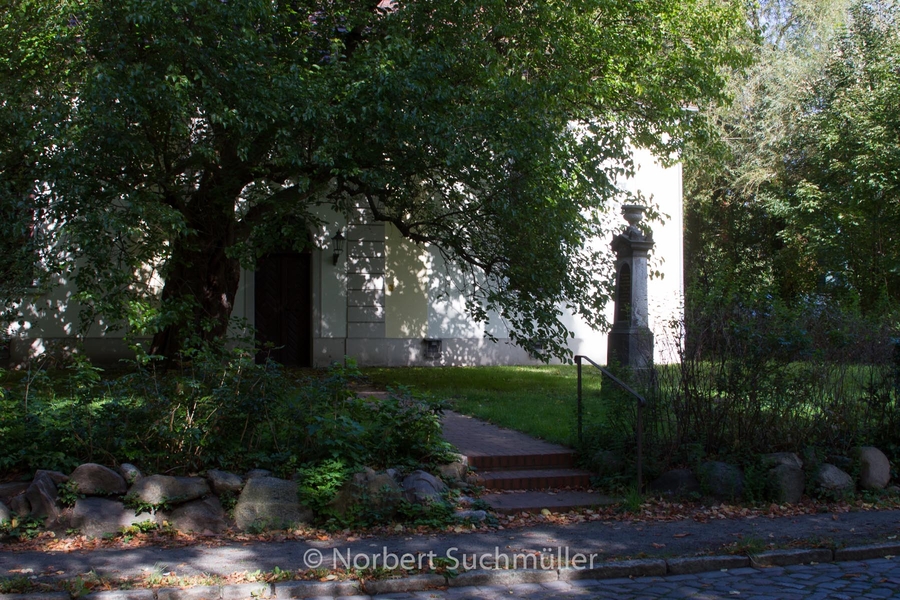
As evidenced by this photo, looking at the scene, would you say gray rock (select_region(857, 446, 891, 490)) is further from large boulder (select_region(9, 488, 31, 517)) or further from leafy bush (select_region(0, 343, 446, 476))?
large boulder (select_region(9, 488, 31, 517))

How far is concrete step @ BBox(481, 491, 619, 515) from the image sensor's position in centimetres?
774

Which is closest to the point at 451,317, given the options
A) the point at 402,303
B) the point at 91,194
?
the point at 402,303

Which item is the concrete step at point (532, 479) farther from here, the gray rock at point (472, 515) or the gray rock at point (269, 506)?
the gray rock at point (269, 506)

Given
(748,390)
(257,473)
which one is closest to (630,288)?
(748,390)

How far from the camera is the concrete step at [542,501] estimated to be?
7.74 m

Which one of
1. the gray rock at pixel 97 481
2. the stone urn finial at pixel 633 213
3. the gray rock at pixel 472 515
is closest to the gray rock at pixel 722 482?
the gray rock at pixel 472 515

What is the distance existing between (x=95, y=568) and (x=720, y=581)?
4.57 metres

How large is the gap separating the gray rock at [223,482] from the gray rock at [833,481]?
18.9 feet

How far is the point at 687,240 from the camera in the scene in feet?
100

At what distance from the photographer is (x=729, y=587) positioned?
19.0ft

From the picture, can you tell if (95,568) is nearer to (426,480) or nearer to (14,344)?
(426,480)

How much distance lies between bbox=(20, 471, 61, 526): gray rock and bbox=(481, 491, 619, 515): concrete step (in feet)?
12.6

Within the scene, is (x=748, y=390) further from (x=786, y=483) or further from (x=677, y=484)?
(x=677, y=484)

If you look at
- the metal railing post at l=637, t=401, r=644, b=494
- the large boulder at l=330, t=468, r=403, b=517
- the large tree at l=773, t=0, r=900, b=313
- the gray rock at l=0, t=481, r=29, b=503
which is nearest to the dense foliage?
the large tree at l=773, t=0, r=900, b=313
